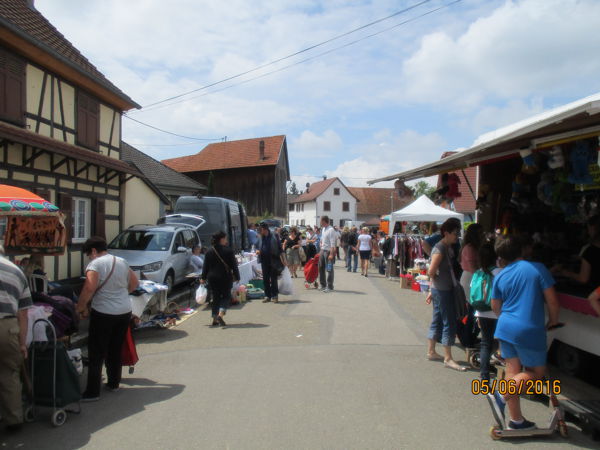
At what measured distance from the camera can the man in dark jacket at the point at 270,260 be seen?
11.2 m

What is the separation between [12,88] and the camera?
1102 centimetres

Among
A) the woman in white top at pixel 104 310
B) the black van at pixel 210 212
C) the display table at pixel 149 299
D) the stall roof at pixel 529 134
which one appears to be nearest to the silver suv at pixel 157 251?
the display table at pixel 149 299

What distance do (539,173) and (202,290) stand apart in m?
6.31

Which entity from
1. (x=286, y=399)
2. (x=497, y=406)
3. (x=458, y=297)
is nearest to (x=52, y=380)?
(x=286, y=399)

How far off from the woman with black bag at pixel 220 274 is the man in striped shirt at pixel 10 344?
456cm

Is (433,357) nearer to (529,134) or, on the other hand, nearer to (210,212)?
(529,134)

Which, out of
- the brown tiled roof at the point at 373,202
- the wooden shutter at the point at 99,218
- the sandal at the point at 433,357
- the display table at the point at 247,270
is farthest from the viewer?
the brown tiled roof at the point at 373,202

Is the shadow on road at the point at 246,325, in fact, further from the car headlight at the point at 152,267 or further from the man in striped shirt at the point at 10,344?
the man in striped shirt at the point at 10,344

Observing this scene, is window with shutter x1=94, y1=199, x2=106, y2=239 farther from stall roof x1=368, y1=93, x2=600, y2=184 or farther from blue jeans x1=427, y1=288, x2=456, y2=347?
blue jeans x1=427, y1=288, x2=456, y2=347

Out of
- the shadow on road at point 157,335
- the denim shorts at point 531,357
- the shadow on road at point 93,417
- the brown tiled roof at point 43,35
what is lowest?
the shadow on road at point 93,417

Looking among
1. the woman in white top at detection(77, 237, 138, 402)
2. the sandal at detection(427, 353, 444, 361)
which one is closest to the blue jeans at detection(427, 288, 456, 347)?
the sandal at detection(427, 353, 444, 361)

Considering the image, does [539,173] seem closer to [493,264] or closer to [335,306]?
[493,264]

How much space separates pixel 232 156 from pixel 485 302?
48904mm

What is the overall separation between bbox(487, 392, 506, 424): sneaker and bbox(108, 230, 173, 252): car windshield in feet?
30.6
